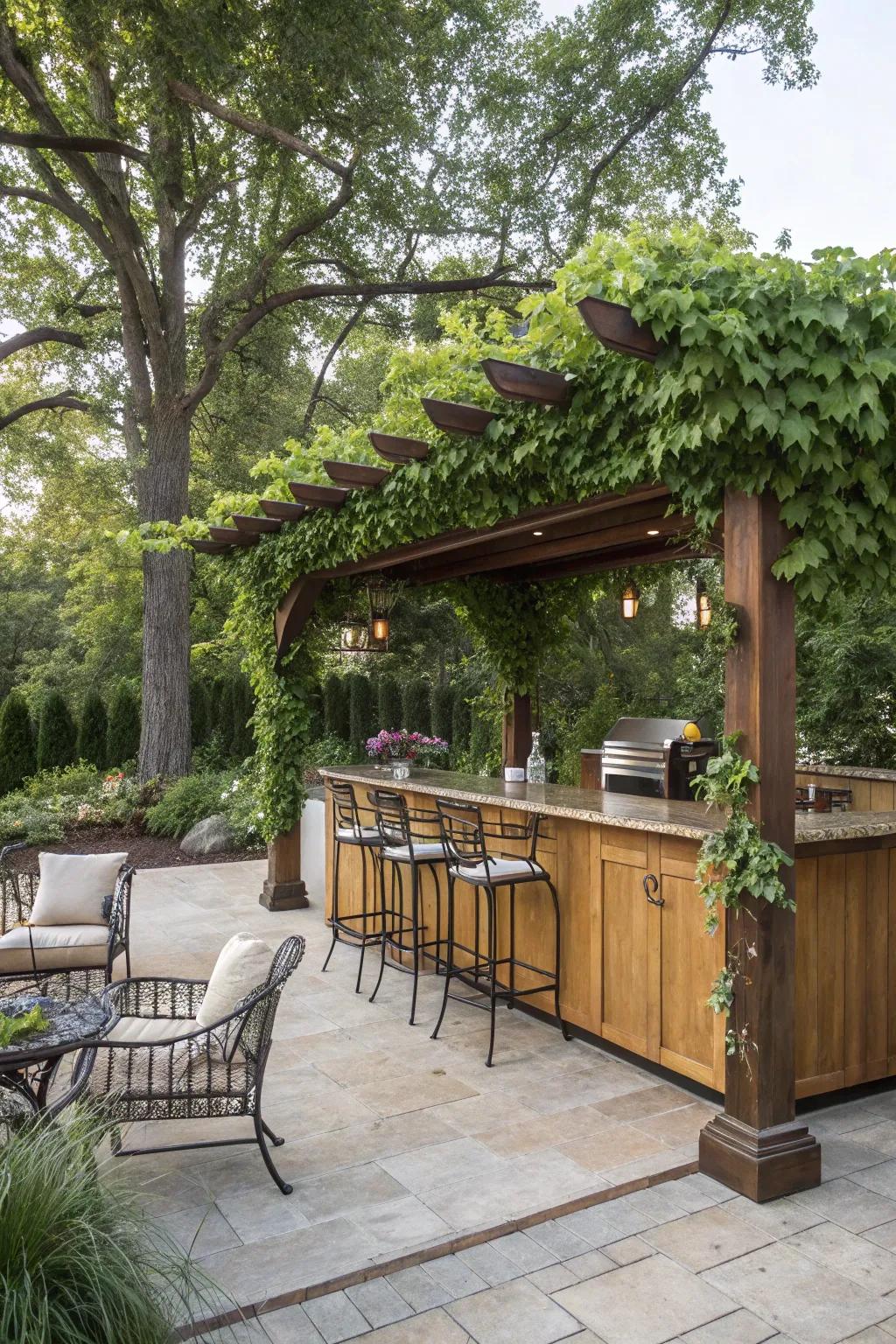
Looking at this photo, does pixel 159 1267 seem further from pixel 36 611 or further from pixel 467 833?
pixel 36 611

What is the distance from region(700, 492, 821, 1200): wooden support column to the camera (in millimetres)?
3080

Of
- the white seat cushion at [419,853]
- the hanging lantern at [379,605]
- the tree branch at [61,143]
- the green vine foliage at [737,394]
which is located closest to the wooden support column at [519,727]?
the hanging lantern at [379,605]

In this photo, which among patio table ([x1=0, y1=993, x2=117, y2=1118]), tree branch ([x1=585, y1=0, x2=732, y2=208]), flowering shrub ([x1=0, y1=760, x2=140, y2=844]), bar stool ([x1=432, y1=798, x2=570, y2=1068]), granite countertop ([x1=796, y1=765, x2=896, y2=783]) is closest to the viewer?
patio table ([x1=0, y1=993, x2=117, y2=1118])

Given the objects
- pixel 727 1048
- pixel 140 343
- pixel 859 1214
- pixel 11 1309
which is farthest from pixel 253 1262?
pixel 140 343

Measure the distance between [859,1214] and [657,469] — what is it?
246 cm

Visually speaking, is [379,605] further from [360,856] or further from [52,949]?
[52,949]

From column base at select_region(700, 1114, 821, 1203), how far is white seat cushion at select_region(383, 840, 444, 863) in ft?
6.71

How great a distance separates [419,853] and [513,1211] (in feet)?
7.19

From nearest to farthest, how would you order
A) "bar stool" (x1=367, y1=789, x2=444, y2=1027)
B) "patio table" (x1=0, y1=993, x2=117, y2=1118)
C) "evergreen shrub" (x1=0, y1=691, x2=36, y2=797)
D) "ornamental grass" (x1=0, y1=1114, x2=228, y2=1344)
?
"ornamental grass" (x1=0, y1=1114, x2=228, y2=1344)
"patio table" (x1=0, y1=993, x2=117, y2=1118)
"bar stool" (x1=367, y1=789, x2=444, y2=1027)
"evergreen shrub" (x1=0, y1=691, x2=36, y2=797)

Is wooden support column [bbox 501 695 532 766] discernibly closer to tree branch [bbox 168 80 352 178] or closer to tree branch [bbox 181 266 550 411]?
tree branch [bbox 168 80 352 178]

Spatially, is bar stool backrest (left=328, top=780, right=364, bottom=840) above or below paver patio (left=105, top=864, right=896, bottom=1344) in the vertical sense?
above

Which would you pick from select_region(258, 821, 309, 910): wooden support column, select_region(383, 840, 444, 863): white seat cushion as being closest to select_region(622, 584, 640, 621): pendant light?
select_region(383, 840, 444, 863): white seat cushion

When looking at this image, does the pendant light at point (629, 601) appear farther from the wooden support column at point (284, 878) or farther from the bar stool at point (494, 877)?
the wooden support column at point (284, 878)

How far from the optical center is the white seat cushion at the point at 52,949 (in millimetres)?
4602
